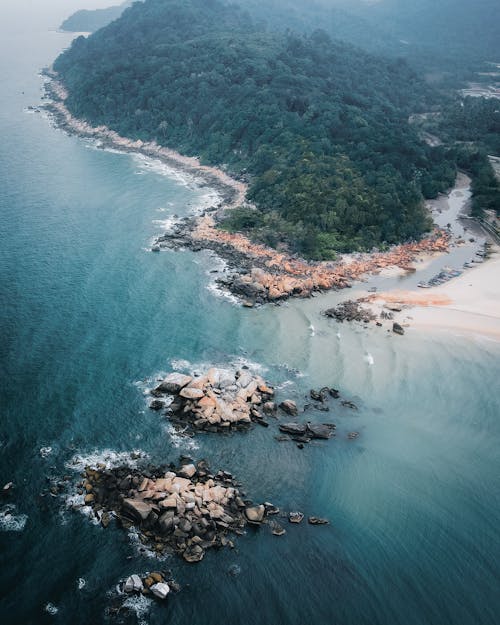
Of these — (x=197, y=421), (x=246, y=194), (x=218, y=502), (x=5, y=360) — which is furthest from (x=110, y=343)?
(x=246, y=194)

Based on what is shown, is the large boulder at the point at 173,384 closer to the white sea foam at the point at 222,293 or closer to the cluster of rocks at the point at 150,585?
the cluster of rocks at the point at 150,585

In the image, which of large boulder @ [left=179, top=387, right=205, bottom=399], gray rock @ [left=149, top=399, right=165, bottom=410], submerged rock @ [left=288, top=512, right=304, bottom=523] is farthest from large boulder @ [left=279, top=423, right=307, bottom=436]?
gray rock @ [left=149, top=399, right=165, bottom=410]

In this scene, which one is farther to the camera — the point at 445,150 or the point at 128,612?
the point at 445,150

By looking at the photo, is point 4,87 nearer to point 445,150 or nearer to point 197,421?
point 445,150

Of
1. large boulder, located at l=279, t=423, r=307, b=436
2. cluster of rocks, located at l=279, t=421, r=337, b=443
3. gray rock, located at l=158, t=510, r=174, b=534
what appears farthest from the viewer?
large boulder, located at l=279, t=423, r=307, b=436

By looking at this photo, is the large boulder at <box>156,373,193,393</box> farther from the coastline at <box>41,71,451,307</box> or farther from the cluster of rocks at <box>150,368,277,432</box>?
the coastline at <box>41,71,451,307</box>
